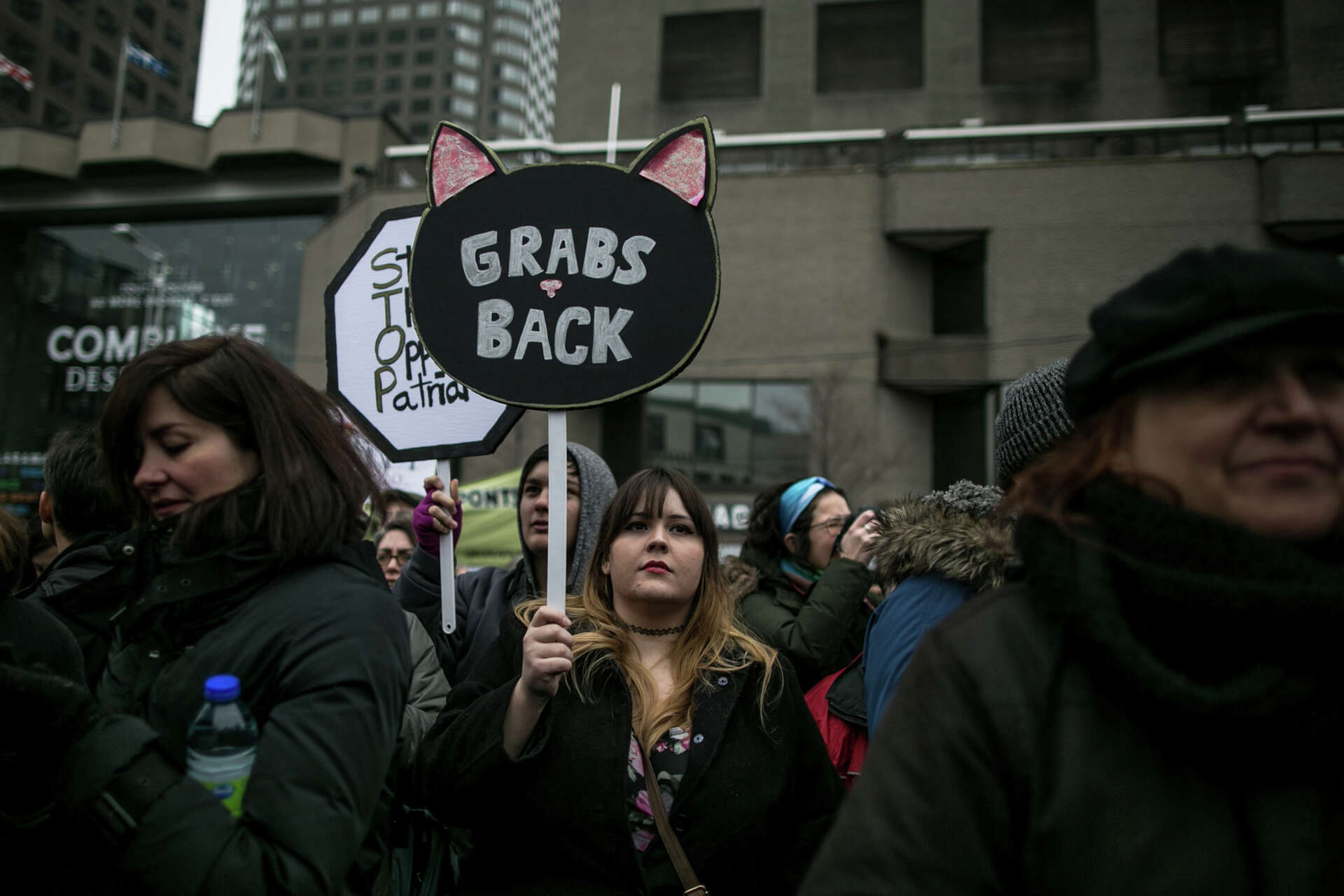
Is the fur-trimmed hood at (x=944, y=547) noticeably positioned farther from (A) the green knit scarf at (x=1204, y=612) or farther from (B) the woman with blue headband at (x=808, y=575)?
(B) the woman with blue headband at (x=808, y=575)

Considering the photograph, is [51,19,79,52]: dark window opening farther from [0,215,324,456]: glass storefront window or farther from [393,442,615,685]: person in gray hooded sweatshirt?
[393,442,615,685]: person in gray hooded sweatshirt

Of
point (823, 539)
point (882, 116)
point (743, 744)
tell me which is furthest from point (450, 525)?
point (882, 116)

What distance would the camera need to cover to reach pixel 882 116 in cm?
2775

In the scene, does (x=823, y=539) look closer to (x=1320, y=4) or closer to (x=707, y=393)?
(x=707, y=393)

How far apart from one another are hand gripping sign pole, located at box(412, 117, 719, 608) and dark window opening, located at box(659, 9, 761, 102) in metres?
27.6

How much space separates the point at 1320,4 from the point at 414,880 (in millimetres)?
32436

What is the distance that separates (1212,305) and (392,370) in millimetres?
2929

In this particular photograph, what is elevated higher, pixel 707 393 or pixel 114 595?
pixel 707 393

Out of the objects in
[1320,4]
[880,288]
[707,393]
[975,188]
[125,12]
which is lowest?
[707,393]

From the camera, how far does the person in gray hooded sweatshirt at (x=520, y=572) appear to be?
353 centimetres

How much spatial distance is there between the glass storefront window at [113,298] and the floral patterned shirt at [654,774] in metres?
31.2

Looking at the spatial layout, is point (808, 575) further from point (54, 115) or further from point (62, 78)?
point (62, 78)

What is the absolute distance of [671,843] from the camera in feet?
7.59

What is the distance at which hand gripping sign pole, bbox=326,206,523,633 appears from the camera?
3.40 meters
